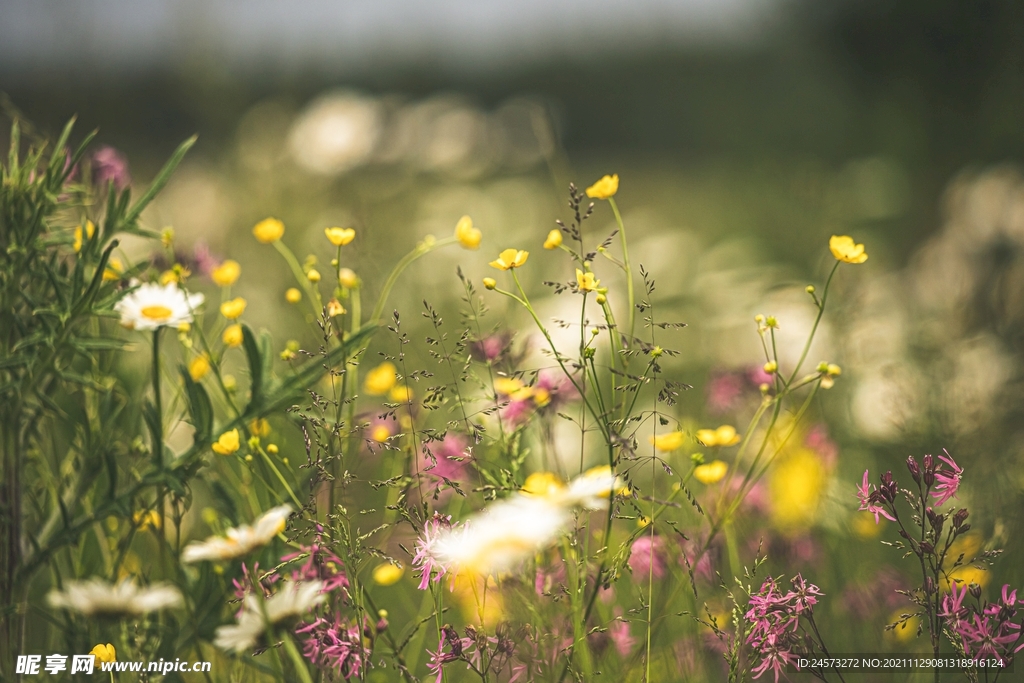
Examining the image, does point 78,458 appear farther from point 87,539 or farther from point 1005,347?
point 1005,347

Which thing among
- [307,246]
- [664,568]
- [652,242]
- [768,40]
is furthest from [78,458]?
[768,40]

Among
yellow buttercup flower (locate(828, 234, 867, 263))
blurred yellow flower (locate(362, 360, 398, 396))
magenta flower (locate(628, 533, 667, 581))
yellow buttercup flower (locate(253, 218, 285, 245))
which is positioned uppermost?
yellow buttercup flower (locate(253, 218, 285, 245))

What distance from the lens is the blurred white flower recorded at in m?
2.15

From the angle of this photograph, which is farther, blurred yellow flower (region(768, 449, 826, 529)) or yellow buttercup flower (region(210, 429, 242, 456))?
blurred yellow flower (region(768, 449, 826, 529))

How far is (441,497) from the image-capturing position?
0.75 meters

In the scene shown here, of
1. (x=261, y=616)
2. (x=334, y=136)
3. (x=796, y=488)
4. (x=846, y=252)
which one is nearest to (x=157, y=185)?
(x=261, y=616)

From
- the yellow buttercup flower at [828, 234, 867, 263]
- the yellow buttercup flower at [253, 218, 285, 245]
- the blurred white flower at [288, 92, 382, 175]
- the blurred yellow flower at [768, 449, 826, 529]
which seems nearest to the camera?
the yellow buttercup flower at [828, 234, 867, 263]

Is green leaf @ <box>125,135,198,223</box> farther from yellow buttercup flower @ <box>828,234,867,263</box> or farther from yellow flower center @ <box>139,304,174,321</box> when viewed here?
yellow buttercup flower @ <box>828,234,867,263</box>

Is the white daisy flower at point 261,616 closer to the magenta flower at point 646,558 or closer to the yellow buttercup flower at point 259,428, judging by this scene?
the yellow buttercup flower at point 259,428

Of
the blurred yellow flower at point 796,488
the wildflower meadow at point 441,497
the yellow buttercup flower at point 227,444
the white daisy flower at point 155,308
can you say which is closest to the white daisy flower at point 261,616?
the wildflower meadow at point 441,497

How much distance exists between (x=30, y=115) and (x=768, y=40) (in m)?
2.08

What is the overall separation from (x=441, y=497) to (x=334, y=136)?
169 cm

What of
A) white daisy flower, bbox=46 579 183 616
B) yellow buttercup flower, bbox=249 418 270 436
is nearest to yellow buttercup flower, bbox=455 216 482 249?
yellow buttercup flower, bbox=249 418 270 436

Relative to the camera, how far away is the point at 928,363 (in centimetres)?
110
